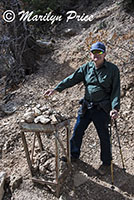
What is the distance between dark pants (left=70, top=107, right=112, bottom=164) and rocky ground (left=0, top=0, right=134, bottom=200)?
233 millimetres

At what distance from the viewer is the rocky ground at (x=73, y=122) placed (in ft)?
10.0

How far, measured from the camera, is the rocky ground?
120 inches

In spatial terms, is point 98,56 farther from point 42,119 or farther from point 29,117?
point 29,117

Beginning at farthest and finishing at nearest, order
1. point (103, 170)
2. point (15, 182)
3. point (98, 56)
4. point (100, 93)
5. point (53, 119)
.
→ point (103, 170), point (15, 182), point (100, 93), point (98, 56), point (53, 119)

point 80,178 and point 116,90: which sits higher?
point 116,90

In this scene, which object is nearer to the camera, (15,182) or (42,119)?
(42,119)

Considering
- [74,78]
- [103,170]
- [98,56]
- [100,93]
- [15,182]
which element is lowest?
[103,170]

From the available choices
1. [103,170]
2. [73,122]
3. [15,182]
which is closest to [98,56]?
[103,170]

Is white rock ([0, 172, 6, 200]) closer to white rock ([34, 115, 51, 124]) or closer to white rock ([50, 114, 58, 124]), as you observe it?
white rock ([34, 115, 51, 124])

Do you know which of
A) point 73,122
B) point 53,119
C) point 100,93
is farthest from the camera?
point 73,122

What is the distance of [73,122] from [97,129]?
4.63 ft

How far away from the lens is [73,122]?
450cm

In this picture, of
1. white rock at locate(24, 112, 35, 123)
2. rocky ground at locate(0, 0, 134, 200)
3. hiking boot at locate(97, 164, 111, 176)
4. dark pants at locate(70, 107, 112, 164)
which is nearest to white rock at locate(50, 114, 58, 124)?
white rock at locate(24, 112, 35, 123)

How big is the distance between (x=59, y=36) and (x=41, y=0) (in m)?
3.06
